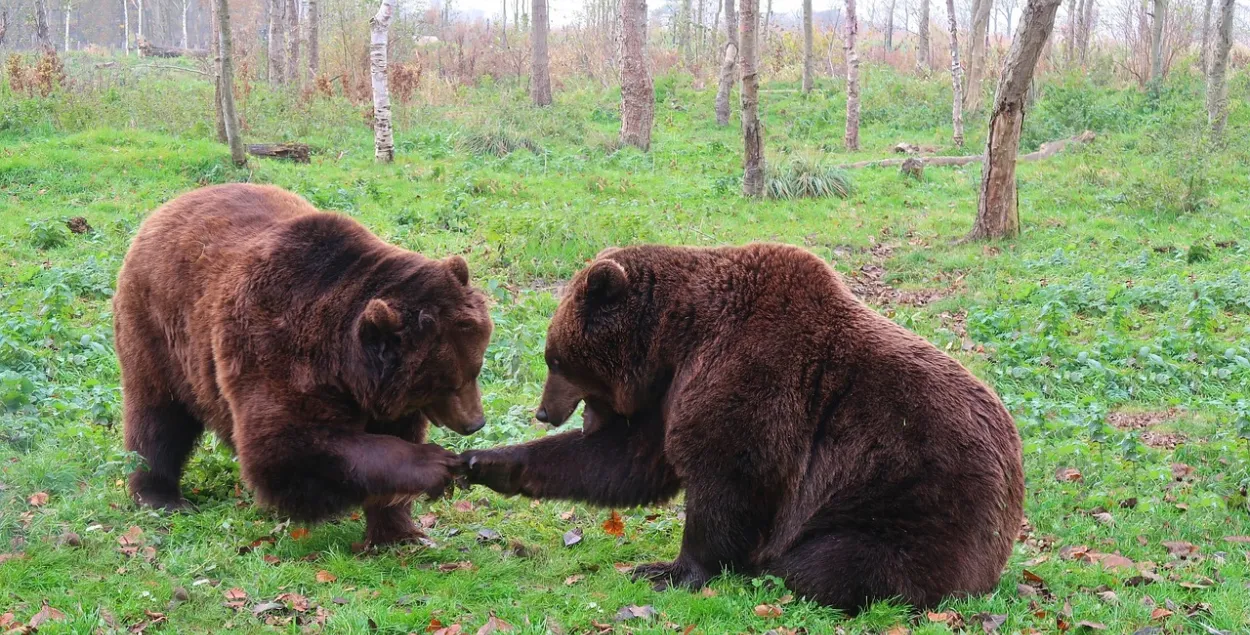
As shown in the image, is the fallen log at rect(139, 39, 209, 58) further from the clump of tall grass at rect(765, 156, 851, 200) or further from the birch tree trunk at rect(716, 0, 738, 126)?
the clump of tall grass at rect(765, 156, 851, 200)

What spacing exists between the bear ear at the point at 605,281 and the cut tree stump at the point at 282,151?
1453 centimetres

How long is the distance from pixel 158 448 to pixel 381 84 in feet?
46.1

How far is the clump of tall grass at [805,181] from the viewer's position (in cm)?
1772

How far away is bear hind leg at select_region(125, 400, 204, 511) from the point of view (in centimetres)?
610

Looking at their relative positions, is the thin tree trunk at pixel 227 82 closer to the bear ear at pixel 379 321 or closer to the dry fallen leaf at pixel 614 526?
the dry fallen leaf at pixel 614 526

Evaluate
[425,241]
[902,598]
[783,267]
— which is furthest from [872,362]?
[425,241]

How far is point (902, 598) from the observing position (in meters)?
4.77

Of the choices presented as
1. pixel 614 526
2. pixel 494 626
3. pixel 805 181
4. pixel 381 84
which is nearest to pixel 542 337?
pixel 614 526

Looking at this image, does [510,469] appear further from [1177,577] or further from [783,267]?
[1177,577]

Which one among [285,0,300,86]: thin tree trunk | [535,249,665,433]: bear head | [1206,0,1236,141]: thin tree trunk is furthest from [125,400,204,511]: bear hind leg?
[285,0,300,86]: thin tree trunk

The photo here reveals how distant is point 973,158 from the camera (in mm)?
22766

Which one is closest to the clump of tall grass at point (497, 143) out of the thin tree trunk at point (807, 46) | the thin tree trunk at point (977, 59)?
the thin tree trunk at point (807, 46)

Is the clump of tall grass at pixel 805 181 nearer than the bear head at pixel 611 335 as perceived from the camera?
No

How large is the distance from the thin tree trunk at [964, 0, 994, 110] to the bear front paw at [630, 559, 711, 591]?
25291 millimetres
